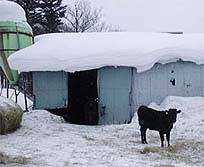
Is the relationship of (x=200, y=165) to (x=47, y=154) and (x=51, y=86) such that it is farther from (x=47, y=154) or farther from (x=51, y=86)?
(x=51, y=86)

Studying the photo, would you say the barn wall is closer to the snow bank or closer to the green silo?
A: the snow bank

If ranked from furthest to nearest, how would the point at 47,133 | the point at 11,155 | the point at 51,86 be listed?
the point at 51,86, the point at 47,133, the point at 11,155

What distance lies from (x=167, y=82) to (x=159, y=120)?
641cm

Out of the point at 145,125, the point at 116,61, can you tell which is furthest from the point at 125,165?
the point at 116,61

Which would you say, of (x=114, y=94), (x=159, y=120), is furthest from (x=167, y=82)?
(x=159, y=120)

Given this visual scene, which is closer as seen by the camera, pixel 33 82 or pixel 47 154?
pixel 47 154

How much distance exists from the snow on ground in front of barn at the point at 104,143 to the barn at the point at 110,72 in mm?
964

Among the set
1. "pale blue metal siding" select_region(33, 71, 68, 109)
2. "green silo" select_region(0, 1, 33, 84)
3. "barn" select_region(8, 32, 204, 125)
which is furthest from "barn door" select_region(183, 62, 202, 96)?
"green silo" select_region(0, 1, 33, 84)

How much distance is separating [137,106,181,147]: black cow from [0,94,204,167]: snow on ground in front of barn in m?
0.41

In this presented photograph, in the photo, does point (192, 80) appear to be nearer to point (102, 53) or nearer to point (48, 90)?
point (102, 53)

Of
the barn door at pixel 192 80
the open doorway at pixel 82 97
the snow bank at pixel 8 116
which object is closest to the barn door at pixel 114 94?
the open doorway at pixel 82 97

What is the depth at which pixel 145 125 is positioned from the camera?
43.9ft

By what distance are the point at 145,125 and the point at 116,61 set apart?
17.1ft

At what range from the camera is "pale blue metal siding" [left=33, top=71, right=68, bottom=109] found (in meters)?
19.4
